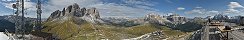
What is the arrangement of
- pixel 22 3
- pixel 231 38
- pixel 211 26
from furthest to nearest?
pixel 22 3, pixel 211 26, pixel 231 38

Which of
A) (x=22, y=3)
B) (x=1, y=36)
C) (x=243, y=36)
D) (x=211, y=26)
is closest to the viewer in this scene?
(x=243, y=36)

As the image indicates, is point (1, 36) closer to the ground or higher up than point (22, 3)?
closer to the ground

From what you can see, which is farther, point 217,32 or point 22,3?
point 22,3

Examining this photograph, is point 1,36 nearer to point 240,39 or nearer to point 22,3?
point 22,3

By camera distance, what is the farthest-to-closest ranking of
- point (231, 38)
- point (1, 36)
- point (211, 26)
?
point (1, 36)
point (211, 26)
point (231, 38)

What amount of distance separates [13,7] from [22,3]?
3799 mm

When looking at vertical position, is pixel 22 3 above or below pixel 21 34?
above

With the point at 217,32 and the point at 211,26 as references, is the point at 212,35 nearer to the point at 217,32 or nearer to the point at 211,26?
the point at 217,32

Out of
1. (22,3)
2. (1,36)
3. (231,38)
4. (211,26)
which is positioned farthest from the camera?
(1,36)

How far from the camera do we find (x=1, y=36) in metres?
173

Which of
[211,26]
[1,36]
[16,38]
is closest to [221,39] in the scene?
[211,26]

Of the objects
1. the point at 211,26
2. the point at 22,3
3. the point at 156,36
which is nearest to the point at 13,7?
the point at 22,3

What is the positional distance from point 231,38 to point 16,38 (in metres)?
103

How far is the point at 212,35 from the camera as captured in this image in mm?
89688
